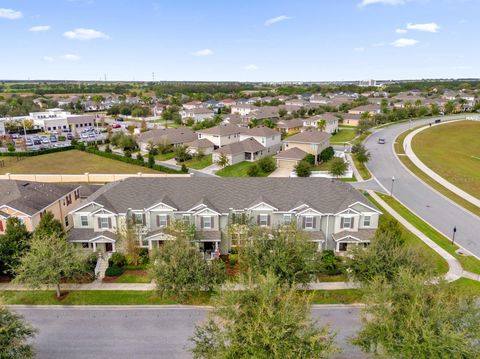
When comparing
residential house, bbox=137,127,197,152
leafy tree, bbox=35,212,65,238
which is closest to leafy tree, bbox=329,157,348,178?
residential house, bbox=137,127,197,152

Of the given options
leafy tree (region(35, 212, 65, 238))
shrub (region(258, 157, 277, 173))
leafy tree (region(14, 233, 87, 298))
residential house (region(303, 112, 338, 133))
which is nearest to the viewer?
leafy tree (region(14, 233, 87, 298))

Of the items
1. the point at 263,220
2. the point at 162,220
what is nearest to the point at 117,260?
the point at 162,220

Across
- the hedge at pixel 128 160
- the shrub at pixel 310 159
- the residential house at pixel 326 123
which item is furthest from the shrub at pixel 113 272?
the residential house at pixel 326 123

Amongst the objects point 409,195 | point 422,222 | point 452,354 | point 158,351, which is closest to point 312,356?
point 452,354

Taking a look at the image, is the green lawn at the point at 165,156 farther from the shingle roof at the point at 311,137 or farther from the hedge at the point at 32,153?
the shingle roof at the point at 311,137

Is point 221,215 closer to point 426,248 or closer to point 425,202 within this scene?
point 426,248

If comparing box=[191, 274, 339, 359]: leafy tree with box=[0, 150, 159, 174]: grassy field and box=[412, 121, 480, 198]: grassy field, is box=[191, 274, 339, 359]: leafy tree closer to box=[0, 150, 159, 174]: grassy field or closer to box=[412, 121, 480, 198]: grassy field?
box=[412, 121, 480, 198]: grassy field
